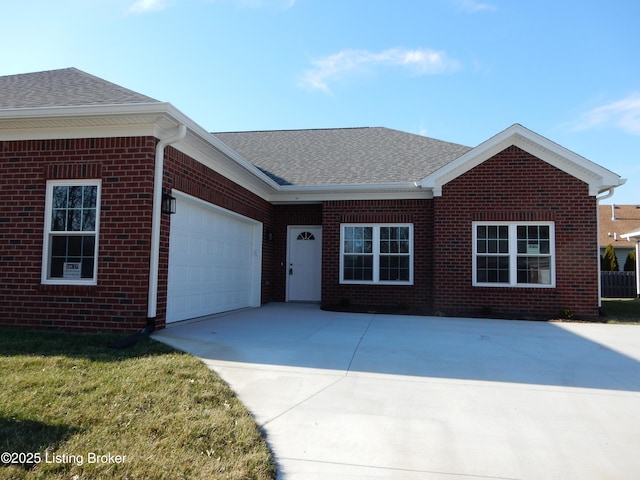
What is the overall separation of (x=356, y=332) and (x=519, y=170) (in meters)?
6.38

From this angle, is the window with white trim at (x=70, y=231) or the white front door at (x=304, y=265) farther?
the white front door at (x=304, y=265)

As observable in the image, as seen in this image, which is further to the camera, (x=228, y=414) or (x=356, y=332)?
(x=356, y=332)

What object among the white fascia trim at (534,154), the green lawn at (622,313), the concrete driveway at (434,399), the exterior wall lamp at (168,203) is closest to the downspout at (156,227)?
the exterior wall lamp at (168,203)

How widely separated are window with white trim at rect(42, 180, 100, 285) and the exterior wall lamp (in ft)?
3.53

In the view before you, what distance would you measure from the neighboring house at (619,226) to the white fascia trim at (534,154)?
18.4 m

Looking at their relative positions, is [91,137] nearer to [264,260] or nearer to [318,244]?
[264,260]

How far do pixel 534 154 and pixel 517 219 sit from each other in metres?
1.72

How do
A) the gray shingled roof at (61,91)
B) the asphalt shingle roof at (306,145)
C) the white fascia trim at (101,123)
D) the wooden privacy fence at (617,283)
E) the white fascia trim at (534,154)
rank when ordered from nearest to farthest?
the white fascia trim at (101,123)
the gray shingled roof at (61,91)
the asphalt shingle roof at (306,145)
the white fascia trim at (534,154)
the wooden privacy fence at (617,283)

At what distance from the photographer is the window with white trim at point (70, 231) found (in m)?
7.46

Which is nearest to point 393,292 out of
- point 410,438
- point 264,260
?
point 264,260

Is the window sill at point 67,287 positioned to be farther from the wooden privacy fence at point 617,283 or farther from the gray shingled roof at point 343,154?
the wooden privacy fence at point 617,283

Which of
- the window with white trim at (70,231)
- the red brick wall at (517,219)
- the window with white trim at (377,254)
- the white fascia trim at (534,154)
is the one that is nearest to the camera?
the window with white trim at (70,231)

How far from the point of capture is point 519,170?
11188mm

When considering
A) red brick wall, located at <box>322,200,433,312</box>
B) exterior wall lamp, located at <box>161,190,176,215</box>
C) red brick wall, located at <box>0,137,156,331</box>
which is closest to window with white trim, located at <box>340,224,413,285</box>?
red brick wall, located at <box>322,200,433,312</box>
